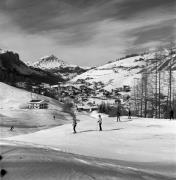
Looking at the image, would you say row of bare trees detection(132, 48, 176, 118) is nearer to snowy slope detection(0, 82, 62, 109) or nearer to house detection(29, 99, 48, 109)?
house detection(29, 99, 48, 109)

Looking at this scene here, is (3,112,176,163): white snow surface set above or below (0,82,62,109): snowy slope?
below

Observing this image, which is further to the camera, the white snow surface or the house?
→ the house

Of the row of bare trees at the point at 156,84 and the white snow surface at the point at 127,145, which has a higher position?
the row of bare trees at the point at 156,84

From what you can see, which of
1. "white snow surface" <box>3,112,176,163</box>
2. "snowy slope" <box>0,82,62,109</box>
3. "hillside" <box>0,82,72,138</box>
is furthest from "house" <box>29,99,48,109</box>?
"white snow surface" <box>3,112,176,163</box>

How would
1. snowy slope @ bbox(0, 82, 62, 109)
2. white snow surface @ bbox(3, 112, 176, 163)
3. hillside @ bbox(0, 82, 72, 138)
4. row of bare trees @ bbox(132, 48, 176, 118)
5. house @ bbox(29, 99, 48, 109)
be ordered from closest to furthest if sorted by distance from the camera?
white snow surface @ bbox(3, 112, 176, 163) → row of bare trees @ bbox(132, 48, 176, 118) → hillside @ bbox(0, 82, 72, 138) → house @ bbox(29, 99, 48, 109) → snowy slope @ bbox(0, 82, 62, 109)

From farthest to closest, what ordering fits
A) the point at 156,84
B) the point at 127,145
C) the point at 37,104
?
the point at 37,104 → the point at 156,84 → the point at 127,145

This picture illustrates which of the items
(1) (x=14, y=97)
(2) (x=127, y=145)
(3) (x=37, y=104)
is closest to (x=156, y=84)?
(2) (x=127, y=145)

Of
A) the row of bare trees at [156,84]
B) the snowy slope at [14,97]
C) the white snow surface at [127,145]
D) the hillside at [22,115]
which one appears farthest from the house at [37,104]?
the white snow surface at [127,145]

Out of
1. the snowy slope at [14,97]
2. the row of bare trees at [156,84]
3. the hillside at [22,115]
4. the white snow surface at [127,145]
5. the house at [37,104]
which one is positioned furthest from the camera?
the snowy slope at [14,97]

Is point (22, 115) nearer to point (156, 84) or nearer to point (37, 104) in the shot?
point (156, 84)

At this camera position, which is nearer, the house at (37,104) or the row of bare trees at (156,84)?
the row of bare trees at (156,84)

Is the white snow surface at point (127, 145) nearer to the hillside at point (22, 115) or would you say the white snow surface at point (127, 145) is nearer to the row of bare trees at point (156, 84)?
the row of bare trees at point (156, 84)

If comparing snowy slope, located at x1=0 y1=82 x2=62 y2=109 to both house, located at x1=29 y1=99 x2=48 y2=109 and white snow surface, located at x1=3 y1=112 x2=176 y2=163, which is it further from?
white snow surface, located at x1=3 y1=112 x2=176 y2=163

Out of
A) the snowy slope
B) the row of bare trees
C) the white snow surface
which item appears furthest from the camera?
the snowy slope
